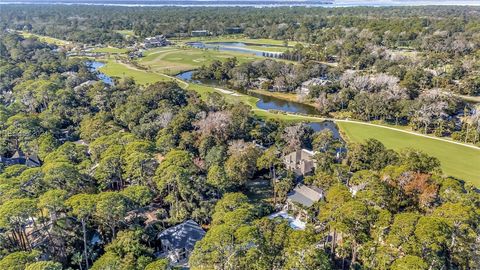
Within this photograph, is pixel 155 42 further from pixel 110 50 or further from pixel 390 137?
pixel 390 137

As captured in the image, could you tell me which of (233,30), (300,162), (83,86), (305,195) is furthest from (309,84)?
(233,30)

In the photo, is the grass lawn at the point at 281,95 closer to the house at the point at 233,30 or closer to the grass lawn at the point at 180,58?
the grass lawn at the point at 180,58

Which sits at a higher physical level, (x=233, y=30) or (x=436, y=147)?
(x=233, y=30)

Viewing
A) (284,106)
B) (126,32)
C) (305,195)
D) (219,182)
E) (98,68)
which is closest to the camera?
(219,182)

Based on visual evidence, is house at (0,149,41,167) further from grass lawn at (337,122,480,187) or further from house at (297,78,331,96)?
house at (297,78,331,96)

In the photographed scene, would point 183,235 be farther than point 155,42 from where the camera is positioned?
No

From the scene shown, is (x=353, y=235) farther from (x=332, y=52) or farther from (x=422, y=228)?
(x=332, y=52)

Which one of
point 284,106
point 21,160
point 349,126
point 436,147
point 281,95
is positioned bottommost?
point 284,106
